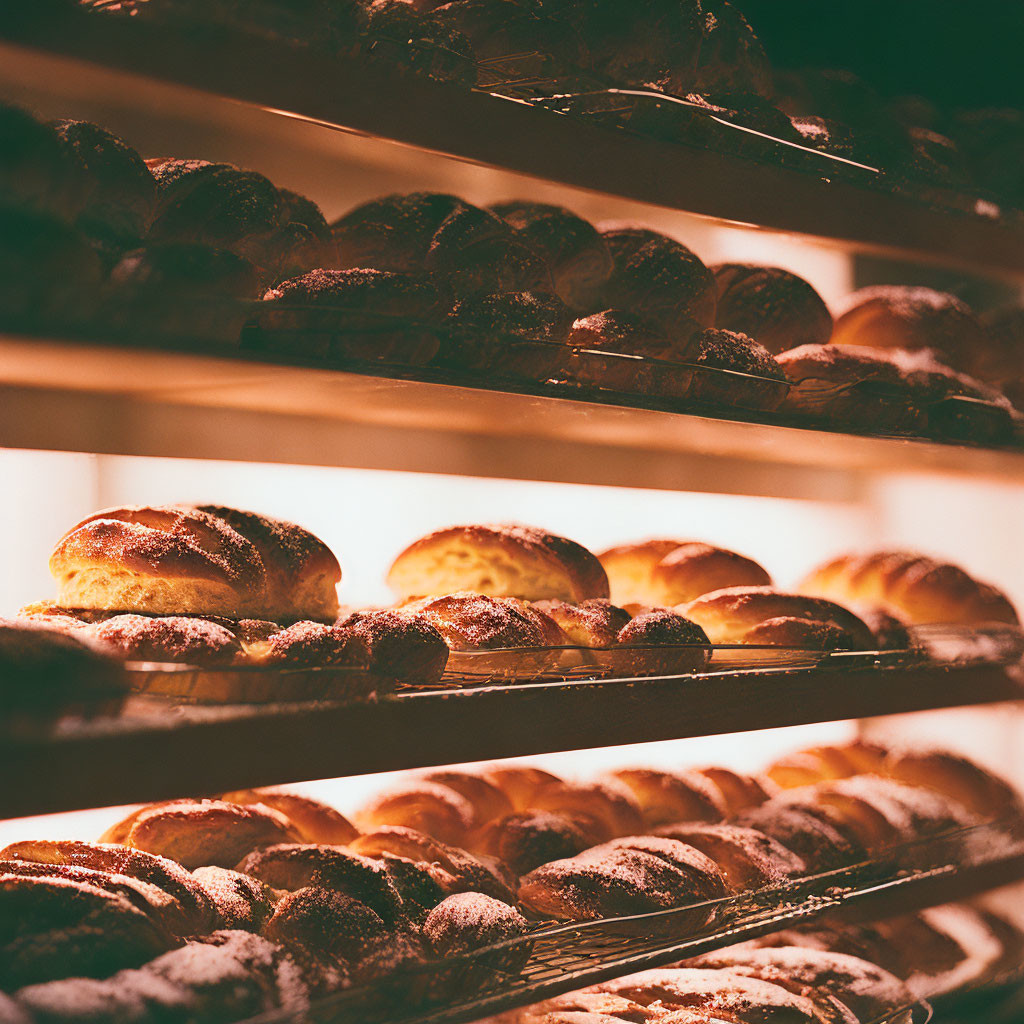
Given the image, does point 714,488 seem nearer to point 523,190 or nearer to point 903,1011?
point 523,190

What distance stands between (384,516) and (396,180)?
55cm

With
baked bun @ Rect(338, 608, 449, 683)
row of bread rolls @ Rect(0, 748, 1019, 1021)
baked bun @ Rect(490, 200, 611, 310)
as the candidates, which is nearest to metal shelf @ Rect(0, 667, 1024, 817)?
baked bun @ Rect(338, 608, 449, 683)

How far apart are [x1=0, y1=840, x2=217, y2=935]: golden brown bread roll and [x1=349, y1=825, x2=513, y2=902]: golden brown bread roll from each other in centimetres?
29

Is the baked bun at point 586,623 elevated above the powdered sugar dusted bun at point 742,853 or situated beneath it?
elevated above

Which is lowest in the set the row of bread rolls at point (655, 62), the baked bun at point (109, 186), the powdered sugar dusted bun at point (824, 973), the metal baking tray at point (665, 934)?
the powdered sugar dusted bun at point (824, 973)

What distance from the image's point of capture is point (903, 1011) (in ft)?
5.86

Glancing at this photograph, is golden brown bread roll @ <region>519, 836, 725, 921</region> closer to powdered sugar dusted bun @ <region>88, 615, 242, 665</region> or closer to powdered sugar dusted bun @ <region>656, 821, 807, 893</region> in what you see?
powdered sugar dusted bun @ <region>656, 821, 807, 893</region>

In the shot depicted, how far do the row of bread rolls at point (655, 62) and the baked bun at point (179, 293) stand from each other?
243mm

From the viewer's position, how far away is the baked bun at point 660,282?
183cm

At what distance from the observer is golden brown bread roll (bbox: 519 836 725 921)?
1543 millimetres

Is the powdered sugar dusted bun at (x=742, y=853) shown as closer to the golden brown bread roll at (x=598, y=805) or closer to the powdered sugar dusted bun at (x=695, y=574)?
the golden brown bread roll at (x=598, y=805)

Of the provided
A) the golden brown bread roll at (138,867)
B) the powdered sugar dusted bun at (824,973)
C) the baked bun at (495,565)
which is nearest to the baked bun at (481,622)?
the baked bun at (495,565)

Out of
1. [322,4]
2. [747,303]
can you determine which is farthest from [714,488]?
[322,4]

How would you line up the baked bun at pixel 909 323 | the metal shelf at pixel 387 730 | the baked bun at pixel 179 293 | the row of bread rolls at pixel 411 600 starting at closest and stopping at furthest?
the metal shelf at pixel 387 730, the baked bun at pixel 179 293, the row of bread rolls at pixel 411 600, the baked bun at pixel 909 323
